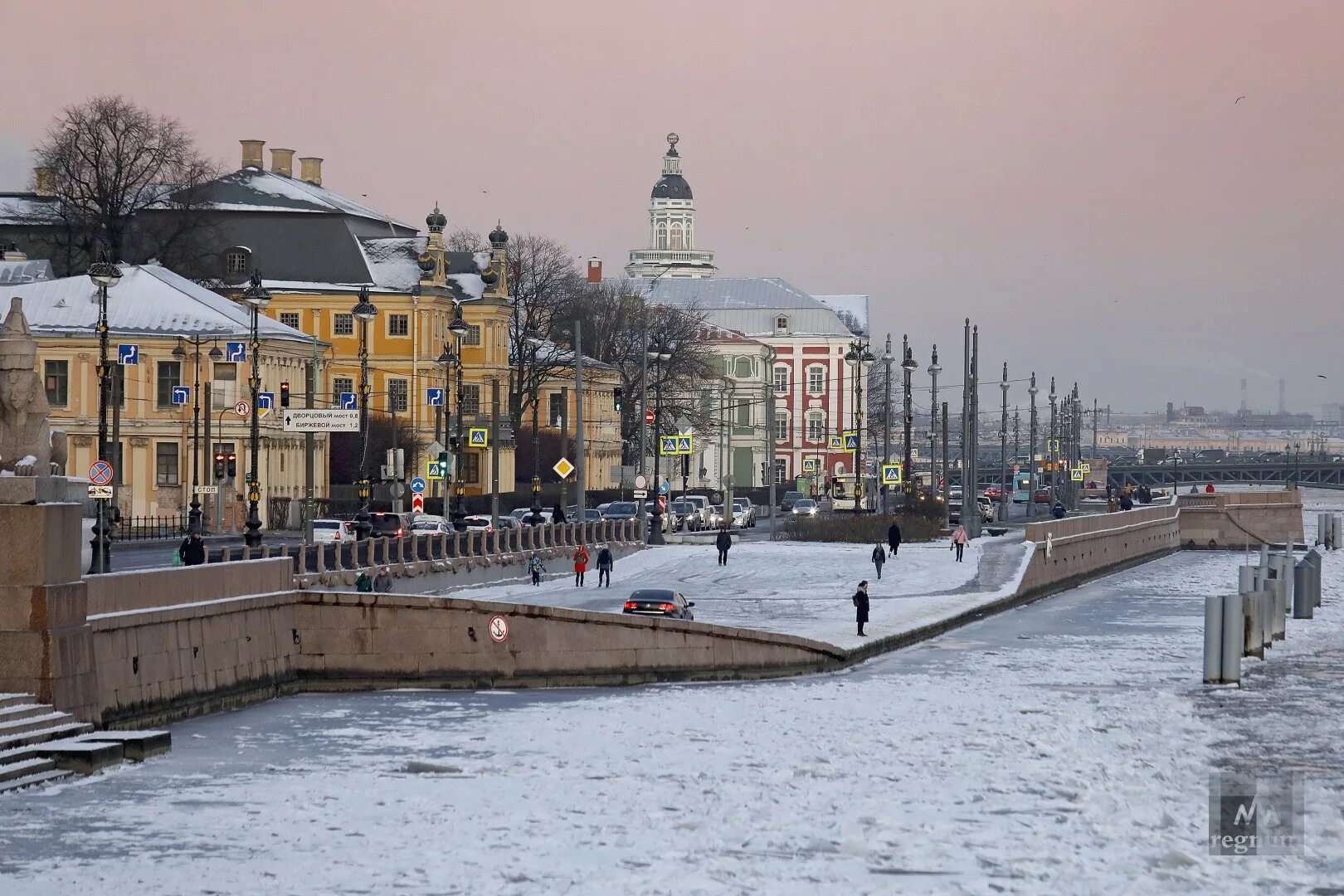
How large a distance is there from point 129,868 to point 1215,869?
33.6 ft

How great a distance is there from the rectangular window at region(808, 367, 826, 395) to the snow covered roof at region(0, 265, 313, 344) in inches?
3406

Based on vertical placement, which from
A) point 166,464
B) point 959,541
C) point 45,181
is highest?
point 45,181

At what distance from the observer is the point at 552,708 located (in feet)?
118

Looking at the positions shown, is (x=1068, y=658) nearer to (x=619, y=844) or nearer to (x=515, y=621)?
(x=515, y=621)

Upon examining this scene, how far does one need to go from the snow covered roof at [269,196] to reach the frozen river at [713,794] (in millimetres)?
70897

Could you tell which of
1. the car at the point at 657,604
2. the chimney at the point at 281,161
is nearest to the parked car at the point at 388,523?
the car at the point at 657,604

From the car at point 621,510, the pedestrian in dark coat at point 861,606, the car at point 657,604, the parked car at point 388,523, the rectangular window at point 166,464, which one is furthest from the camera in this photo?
the car at point 621,510

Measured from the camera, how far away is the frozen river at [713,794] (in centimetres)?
2125

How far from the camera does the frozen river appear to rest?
69.7 ft

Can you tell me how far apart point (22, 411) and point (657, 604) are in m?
22.4

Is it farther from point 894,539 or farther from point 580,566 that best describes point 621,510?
point 580,566

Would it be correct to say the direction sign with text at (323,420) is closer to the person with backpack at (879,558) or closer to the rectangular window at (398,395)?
the person with backpack at (879,558)

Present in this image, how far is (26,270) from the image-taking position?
90375mm

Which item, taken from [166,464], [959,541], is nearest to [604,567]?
[959,541]
